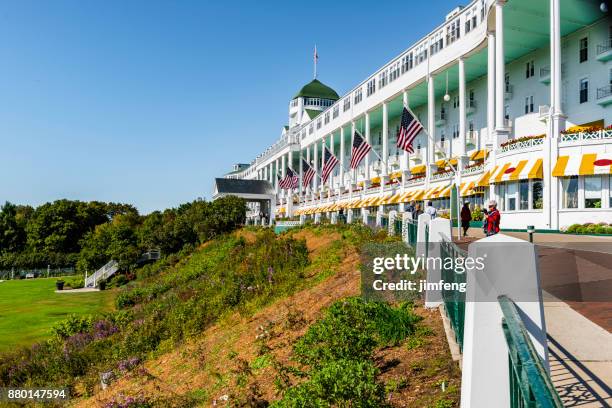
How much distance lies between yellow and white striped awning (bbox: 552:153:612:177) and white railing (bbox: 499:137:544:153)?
171 cm

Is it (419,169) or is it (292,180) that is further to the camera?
(292,180)

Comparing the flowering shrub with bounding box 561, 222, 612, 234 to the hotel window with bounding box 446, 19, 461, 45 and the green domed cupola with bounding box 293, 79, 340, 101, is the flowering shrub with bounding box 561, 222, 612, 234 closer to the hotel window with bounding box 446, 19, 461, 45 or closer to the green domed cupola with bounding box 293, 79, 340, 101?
the hotel window with bounding box 446, 19, 461, 45

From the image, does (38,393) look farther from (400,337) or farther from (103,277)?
(103,277)

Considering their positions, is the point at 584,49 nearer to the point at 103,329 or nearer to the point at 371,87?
the point at 371,87

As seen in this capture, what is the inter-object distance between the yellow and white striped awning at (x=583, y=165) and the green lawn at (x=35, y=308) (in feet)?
92.3

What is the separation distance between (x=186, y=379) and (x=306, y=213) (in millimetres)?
59795

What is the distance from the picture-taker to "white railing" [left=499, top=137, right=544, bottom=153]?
94.7 ft

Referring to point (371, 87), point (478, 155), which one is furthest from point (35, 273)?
point (478, 155)

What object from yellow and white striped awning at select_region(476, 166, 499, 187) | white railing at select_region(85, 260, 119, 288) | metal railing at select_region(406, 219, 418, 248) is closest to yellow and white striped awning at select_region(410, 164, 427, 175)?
yellow and white striped awning at select_region(476, 166, 499, 187)

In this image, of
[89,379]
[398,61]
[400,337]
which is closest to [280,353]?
[400,337]

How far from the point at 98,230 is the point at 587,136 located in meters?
55.6

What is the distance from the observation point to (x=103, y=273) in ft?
169

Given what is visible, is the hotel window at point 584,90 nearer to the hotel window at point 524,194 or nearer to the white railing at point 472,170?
the white railing at point 472,170

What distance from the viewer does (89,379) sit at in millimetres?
15102
